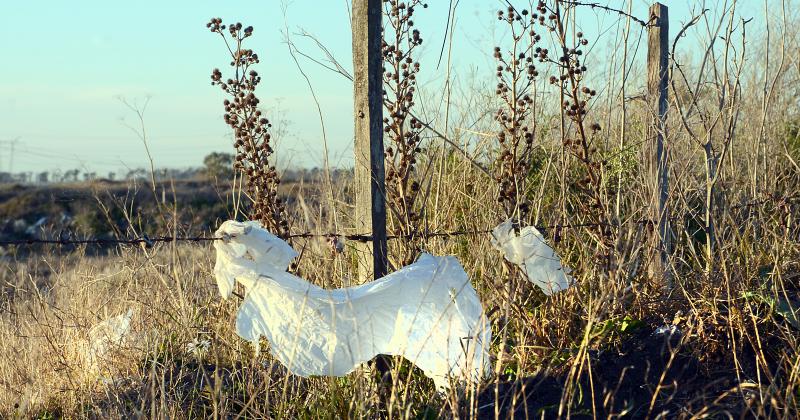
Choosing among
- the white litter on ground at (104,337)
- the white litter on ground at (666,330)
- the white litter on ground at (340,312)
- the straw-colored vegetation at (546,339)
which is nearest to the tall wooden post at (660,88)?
the straw-colored vegetation at (546,339)

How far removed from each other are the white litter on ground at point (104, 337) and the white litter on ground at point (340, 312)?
97 centimetres

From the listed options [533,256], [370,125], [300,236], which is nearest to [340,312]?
[300,236]

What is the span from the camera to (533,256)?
3676 millimetres

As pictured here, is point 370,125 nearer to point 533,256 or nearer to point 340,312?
point 340,312

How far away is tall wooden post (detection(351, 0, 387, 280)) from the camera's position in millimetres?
3453

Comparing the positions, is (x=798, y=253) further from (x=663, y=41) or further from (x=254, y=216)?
(x=254, y=216)

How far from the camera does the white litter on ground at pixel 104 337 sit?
12.6 ft

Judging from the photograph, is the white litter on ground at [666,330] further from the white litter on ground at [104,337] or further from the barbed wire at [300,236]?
the white litter on ground at [104,337]

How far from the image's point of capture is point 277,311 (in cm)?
316

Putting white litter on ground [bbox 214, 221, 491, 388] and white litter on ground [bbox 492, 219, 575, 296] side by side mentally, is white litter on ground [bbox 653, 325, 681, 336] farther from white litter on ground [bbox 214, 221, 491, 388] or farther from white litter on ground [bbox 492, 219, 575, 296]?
white litter on ground [bbox 214, 221, 491, 388]

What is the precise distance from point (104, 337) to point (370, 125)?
66.9 inches

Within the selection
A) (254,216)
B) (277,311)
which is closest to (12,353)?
(254,216)

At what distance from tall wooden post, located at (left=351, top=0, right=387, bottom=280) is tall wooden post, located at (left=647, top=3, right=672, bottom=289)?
151 cm

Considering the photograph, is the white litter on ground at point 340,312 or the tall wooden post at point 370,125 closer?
the white litter on ground at point 340,312
